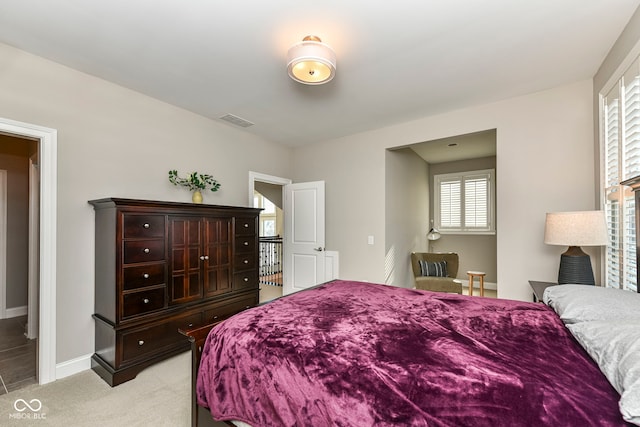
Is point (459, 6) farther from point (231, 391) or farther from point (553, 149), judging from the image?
point (231, 391)

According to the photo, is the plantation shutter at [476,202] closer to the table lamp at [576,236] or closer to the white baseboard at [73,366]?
the table lamp at [576,236]

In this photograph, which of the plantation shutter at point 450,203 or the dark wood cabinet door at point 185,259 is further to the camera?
the plantation shutter at point 450,203

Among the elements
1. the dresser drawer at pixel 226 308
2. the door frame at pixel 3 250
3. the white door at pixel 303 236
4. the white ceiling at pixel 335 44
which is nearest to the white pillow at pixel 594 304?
the white ceiling at pixel 335 44

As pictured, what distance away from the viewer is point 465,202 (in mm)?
5828

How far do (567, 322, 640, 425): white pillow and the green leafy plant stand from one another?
3.46 metres

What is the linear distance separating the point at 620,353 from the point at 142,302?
2.97 meters

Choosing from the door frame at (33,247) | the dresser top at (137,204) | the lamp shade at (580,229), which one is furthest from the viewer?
the door frame at (33,247)

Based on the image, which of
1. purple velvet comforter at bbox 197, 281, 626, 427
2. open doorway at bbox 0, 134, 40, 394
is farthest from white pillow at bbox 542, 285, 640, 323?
open doorway at bbox 0, 134, 40, 394

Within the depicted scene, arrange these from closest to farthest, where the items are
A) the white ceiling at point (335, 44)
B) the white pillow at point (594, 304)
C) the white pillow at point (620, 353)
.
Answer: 1. the white pillow at point (620, 353)
2. the white pillow at point (594, 304)
3. the white ceiling at point (335, 44)

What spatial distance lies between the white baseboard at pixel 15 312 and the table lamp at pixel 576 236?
6331 millimetres

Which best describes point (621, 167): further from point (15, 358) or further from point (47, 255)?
point (15, 358)

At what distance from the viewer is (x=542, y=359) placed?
1135mm

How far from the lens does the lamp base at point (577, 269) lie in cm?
231

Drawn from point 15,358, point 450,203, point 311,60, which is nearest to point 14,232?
point 15,358
